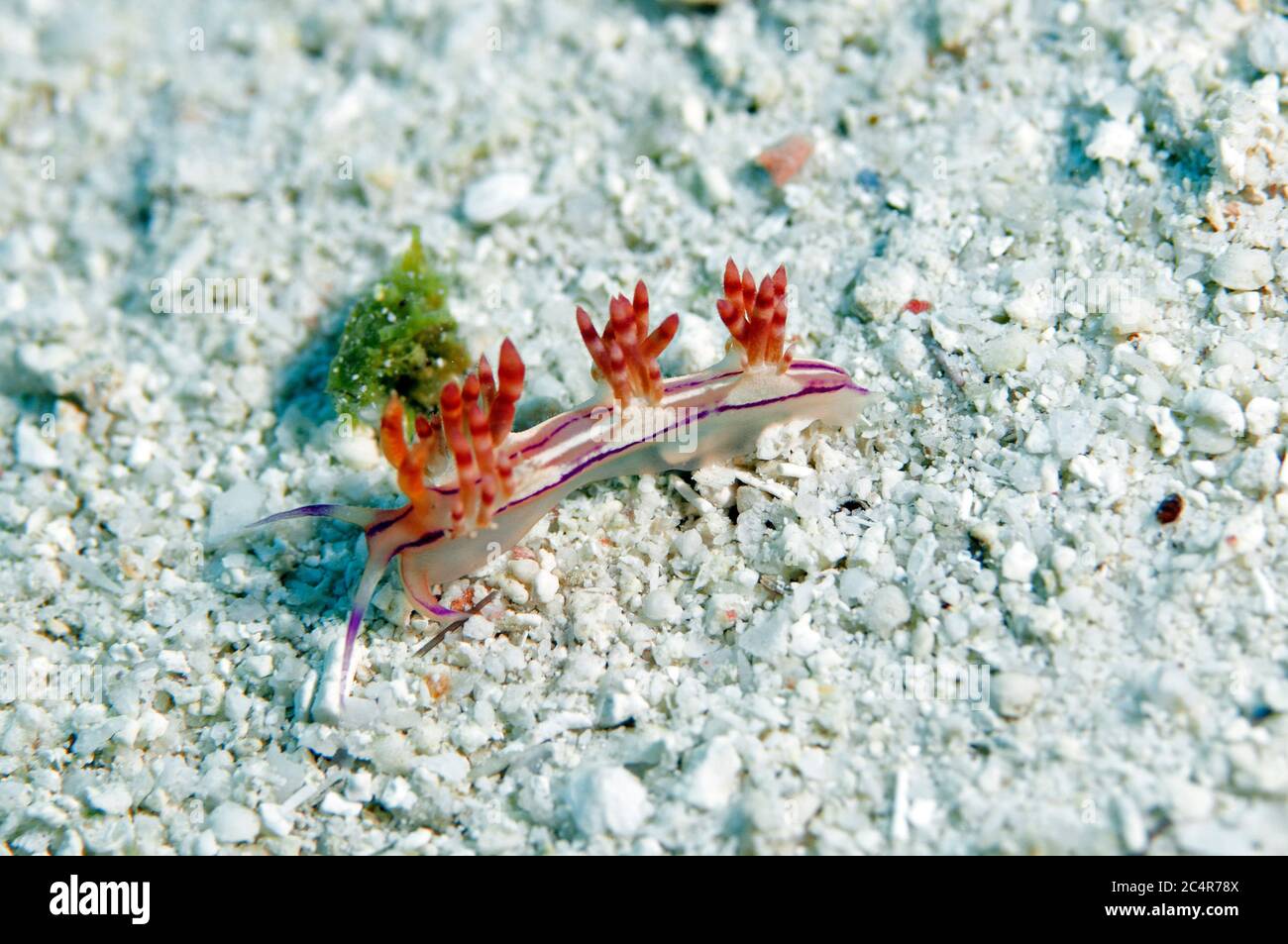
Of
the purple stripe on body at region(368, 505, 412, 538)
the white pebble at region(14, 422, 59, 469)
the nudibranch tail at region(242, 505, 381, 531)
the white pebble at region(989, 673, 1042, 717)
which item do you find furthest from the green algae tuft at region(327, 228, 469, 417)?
the white pebble at region(989, 673, 1042, 717)

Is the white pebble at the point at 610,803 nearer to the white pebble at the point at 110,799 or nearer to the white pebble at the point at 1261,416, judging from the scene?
the white pebble at the point at 110,799

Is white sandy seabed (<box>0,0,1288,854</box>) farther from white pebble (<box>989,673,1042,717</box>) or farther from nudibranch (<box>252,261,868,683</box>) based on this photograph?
nudibranch (<box>252,261,868,683</box>)

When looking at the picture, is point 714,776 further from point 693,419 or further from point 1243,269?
point 1243,269

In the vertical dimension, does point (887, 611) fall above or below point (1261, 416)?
below

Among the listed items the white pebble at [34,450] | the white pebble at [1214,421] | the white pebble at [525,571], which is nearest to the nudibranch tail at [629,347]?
the white pebble at [525,571]

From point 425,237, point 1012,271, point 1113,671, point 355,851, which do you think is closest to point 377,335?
point 425,237

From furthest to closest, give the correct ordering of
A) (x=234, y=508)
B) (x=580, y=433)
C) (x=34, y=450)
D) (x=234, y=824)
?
(x=34, y=450) < (x=234, y=508) < (x=580, y=433) < (x=234, y=824)

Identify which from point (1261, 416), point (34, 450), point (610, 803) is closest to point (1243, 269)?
point (1261, 416)

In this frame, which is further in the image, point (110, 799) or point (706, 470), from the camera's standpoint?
point (706, 470)

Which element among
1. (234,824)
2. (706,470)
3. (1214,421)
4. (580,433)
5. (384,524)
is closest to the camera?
(234,824)
